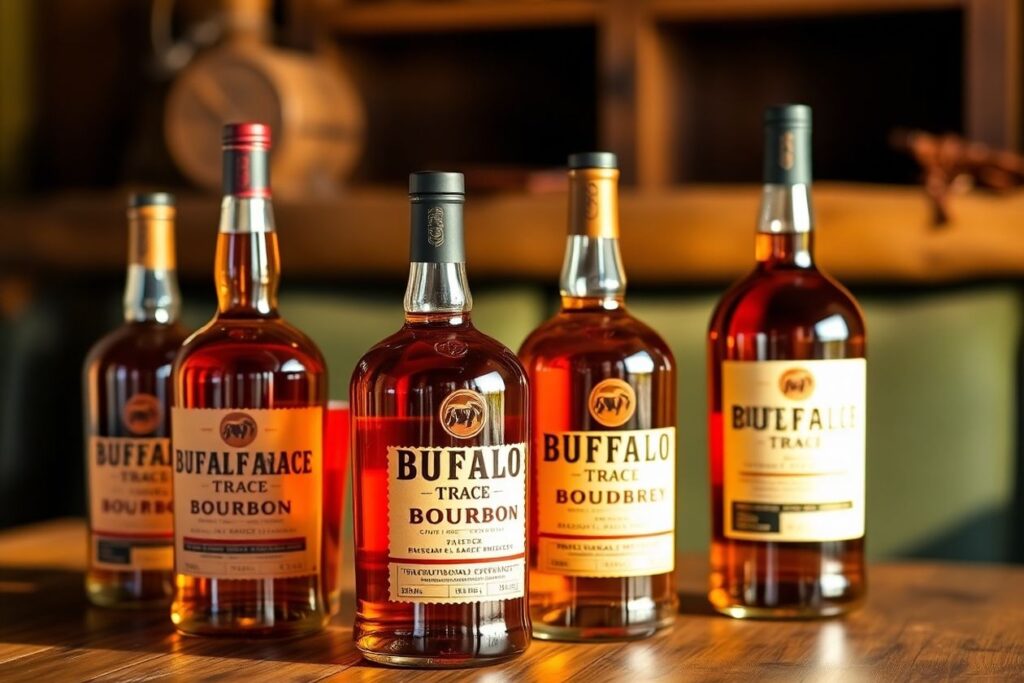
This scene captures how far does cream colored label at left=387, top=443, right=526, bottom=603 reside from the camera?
830 millimetres

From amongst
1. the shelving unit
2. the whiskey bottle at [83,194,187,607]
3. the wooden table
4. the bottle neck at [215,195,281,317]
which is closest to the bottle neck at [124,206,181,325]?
the whiskey bottle at [83,194,187,607]

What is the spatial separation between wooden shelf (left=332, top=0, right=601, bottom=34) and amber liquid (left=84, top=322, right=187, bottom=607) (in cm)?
Answer: 92

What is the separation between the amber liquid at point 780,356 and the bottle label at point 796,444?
12mm

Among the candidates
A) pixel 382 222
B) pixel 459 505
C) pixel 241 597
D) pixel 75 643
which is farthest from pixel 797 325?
pixel 382 222

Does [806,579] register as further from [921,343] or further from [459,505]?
[921,343]

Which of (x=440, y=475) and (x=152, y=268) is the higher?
(x=152, y=268)

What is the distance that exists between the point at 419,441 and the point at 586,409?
4.9 inches

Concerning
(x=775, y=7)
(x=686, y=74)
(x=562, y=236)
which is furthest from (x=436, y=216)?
(x=686, y=74)

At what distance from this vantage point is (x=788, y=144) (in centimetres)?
97

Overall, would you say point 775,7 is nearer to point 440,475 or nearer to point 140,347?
point 140,347

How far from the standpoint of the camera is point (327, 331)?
1825 mm

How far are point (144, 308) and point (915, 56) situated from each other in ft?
3.80

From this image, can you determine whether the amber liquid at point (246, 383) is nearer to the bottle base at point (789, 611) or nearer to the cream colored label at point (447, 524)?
the cream colored label at point (447, 524)

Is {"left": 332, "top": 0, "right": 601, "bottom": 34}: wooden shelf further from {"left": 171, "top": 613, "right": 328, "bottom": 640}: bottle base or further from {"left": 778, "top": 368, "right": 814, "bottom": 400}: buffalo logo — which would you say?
{"left": 171, "top": 613, "right": 328, "bottom": 640}: bottle base
